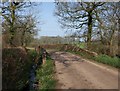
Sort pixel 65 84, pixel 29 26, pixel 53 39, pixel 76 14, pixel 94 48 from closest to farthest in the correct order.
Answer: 1. pixel 65 84
2. pixel 94 48
3. pixel 76 14
4. pixel 29 26
5. pixel 53 39

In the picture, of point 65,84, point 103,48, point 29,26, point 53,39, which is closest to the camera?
point 65,84

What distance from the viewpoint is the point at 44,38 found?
93562 mm

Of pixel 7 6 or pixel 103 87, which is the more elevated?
pixel 7 6

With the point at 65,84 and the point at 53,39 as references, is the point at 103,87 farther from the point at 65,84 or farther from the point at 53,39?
the point at 53,39

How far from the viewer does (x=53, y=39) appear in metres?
92.9

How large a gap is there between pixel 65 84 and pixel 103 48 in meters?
16.3

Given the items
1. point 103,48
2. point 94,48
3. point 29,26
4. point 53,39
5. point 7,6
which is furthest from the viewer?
point 53,39

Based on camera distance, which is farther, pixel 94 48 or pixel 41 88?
pixel 94 48

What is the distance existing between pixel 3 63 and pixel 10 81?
1209mm

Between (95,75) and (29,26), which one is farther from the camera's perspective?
(29,26)

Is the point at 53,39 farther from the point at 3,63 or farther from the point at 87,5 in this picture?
the point at 3,63

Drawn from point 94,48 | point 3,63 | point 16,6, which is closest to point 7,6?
point 16,6

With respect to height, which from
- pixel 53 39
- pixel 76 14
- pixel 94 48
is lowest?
pixel 53 39

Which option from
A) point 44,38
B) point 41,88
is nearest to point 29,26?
point 41,88
